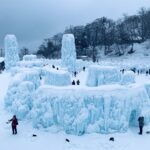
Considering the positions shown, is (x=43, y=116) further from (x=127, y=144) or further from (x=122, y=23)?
(x=122, y=23)

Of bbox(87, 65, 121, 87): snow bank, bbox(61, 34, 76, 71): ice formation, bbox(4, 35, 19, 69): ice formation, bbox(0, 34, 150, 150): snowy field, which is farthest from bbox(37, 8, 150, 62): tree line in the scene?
bbox(0, 34, 150, 150): snowy field

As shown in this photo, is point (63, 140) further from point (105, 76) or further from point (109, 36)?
point (109, 36)

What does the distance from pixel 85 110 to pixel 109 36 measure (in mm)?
58412

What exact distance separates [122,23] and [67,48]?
35.0m

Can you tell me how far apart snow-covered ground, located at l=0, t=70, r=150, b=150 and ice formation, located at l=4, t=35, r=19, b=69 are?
32.5 meters

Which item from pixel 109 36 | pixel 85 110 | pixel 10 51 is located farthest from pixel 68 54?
pixel 109 36

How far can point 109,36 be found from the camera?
249ft

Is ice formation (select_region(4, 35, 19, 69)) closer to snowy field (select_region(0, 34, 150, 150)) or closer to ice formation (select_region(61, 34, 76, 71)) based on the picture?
ice formation (select_region(61, 34, 76, 71))

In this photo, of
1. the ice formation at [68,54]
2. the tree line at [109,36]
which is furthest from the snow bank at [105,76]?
the tree line at [109,36]

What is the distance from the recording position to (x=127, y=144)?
17.2 metres

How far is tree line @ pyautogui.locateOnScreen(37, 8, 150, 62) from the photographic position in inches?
2847

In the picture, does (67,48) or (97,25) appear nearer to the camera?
(67,48)

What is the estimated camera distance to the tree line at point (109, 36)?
72312 millimetres

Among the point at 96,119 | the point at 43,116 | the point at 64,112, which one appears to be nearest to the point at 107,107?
the point at 96,119
